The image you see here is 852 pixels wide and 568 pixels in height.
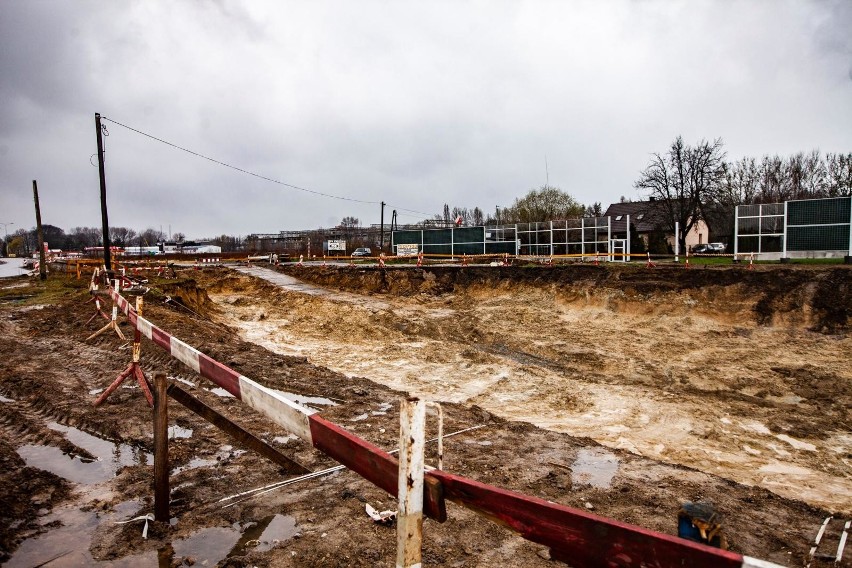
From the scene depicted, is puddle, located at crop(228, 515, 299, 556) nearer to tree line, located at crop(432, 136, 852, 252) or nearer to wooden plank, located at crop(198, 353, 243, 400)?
wooden plank, located at crop(198, 353, 243, 400)

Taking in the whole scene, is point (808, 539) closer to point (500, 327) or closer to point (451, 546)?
point (451, 546)

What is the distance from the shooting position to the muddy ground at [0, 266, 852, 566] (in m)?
3.84

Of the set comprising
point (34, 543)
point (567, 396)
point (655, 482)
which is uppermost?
Answer: point (34, 543)

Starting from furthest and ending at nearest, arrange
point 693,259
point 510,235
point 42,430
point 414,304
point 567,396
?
1. point 510,235
2. point 693,259
3. point 414,304
4. point 567,396
5. point 42,430

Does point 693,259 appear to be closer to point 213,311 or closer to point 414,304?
point 414,304

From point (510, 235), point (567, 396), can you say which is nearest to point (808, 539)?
point (567, 396)

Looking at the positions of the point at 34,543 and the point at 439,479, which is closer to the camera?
the point at 439,479

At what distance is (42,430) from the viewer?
5.78 metres

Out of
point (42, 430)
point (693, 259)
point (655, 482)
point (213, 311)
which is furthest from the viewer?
point (693, 259)

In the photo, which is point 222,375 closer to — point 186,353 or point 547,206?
point 186,353

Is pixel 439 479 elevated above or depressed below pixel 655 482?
above

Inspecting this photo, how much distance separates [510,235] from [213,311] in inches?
895

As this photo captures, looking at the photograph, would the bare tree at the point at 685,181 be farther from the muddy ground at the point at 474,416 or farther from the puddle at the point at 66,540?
the puddle at the point at 66,540

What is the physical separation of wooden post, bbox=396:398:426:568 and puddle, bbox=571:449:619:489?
339 centimetres
